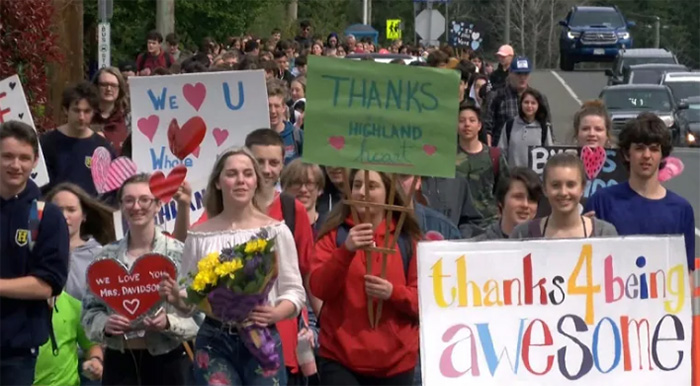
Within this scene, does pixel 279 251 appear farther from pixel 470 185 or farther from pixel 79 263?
pixel 470 185

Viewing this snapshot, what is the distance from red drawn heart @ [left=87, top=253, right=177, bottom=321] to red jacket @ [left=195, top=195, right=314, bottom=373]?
312 mm

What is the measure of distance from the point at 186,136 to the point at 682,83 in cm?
2651

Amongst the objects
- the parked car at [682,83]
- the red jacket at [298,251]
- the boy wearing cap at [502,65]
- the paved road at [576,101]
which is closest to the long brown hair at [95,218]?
the red jacket at [298,251]

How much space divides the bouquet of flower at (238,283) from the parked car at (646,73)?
2969 centimetres

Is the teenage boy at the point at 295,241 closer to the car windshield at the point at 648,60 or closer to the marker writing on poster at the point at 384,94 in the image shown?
the marker writing on poster at the point at 384,94

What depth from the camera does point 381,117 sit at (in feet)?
22.3

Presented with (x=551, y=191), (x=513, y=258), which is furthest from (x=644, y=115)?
(x=513, y=258)

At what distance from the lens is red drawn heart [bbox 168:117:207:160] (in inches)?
360

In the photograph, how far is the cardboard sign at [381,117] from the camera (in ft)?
22.2

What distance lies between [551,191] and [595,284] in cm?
53

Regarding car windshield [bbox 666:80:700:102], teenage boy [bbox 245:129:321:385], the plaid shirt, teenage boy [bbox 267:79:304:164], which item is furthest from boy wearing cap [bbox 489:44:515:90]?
car windshield [bbox 666:80:700:102]

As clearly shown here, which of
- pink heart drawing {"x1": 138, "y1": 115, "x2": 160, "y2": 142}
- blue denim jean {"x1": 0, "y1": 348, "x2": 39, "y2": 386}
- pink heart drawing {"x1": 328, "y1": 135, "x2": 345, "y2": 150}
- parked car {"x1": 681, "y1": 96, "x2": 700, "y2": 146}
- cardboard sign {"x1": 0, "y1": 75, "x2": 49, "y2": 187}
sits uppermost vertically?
pink heart drawing {"x1": 328, "y1": 135, "x2": 345, "y2": 150}

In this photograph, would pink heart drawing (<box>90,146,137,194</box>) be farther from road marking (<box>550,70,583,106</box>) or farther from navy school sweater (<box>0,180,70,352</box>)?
road marking (<box>550,70,583,106</box>)

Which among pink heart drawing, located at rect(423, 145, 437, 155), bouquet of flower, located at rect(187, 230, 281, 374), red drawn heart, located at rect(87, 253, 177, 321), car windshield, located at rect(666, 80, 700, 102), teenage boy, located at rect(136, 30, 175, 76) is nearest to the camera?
bouquet of flower, located at rect(187, 230, 281, 374)
